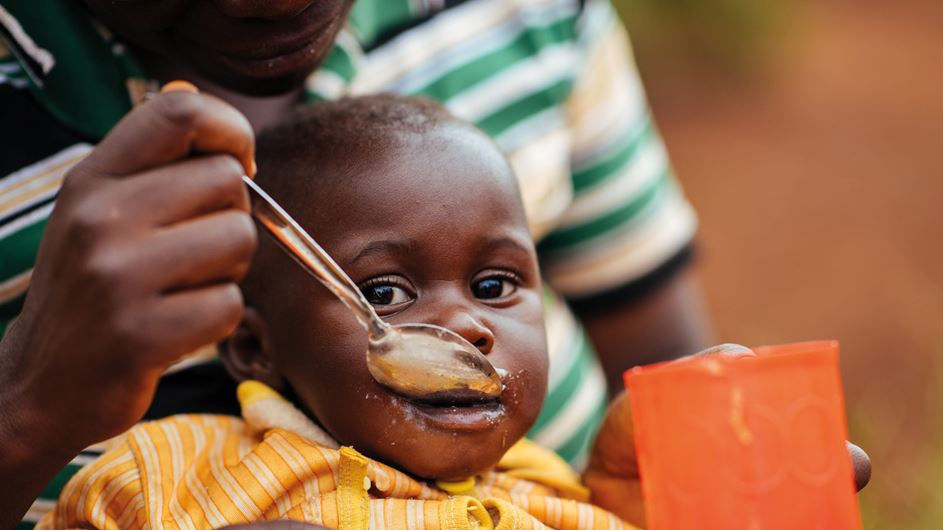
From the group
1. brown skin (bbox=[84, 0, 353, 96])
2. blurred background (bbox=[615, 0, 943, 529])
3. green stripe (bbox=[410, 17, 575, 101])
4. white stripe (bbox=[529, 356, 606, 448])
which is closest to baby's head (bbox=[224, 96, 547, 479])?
brown skin (bbox=[84, 0, 353, 96])

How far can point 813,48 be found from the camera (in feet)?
19.6

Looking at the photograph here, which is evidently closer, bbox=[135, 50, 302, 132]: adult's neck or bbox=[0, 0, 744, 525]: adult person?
bbox=[0, 0, 744, 525]: adult person

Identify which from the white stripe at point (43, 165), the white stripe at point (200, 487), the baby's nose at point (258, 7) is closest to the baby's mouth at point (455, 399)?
the white stripe at point (200, 487)

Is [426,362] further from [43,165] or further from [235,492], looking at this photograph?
[43,165]

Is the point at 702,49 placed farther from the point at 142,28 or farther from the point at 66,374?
the point at 66,374

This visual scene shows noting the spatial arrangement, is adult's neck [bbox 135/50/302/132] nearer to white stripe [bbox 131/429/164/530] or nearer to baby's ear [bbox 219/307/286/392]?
baby's ear [bbox 219/307/286/392]

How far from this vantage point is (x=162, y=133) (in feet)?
2.79

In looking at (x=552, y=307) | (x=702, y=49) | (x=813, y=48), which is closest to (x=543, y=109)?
(x=552, y=307)

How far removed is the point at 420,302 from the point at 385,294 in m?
0.05

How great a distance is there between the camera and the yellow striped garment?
1.13m

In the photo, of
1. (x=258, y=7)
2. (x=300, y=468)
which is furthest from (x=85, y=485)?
(x=258, y=7)

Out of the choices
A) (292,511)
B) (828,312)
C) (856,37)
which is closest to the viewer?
(292,511)

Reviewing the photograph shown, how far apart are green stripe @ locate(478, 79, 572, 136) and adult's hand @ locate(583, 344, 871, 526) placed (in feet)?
1.82

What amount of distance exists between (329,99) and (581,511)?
69 cm
